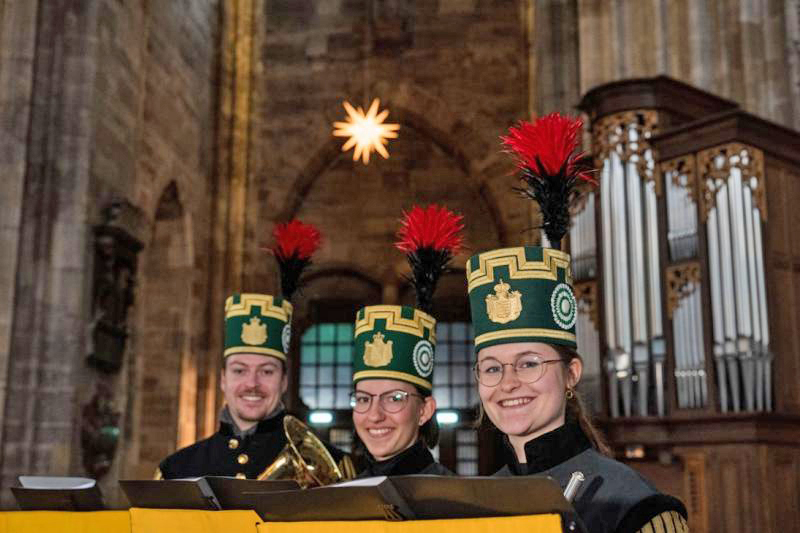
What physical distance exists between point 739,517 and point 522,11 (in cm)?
1088

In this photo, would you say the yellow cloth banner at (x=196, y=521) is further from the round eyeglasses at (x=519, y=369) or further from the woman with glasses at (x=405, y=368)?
the woman with glasses at (x=405, y=368)

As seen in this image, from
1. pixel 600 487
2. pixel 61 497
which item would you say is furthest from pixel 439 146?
pixel 600 487

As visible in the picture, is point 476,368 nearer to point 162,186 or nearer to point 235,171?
point 162,186

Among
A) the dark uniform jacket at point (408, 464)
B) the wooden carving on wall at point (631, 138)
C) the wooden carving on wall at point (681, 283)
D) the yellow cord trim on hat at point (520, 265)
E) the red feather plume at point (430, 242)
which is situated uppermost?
the wooden carving on wall at point (631, 138)

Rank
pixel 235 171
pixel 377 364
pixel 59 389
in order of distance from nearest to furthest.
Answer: pixel 377 364 < pixel 59 389 < pixel 235 171

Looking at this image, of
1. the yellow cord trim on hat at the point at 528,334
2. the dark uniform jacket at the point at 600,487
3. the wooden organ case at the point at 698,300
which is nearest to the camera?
the dark uniform jacket at the point at 600,487

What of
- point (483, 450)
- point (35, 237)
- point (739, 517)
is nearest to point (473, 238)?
point (483, 450)

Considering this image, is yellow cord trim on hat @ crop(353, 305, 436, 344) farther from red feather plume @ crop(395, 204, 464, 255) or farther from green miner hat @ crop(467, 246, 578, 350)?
green miner hat @ crop(467, 246, 578, 350)

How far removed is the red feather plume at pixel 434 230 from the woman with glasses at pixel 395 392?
0.24m

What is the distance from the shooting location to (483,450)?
574 inches

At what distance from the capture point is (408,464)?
9.73 ft

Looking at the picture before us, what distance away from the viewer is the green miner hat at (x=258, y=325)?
144 inches

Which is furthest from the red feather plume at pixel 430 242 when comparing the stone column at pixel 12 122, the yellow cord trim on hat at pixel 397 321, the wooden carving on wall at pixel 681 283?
the stone column at pixel 12 122

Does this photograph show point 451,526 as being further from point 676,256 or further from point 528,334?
point 676,256
